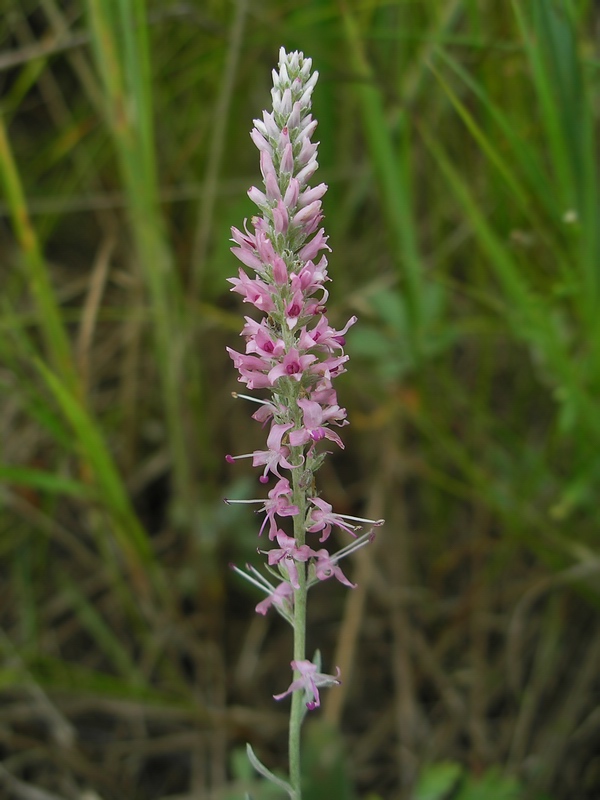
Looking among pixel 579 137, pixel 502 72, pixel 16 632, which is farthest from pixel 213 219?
pixel 16 632

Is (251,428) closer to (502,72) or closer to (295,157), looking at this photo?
(502,72)

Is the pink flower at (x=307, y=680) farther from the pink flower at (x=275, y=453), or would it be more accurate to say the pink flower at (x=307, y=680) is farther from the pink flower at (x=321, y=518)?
the pink flower at (x=275, y=453)

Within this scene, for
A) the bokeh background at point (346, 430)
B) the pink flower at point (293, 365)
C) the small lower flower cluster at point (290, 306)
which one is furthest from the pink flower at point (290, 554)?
the bokeh background at point (346, 430)

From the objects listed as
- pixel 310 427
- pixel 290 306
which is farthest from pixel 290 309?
pixel 310 427

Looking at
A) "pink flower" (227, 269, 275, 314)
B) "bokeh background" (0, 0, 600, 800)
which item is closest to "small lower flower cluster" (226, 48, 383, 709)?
"pink flower" (227, 269, 275, 314)

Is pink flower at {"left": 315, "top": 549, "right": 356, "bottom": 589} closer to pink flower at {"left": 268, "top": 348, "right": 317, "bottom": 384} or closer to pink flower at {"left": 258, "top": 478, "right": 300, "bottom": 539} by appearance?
pink flower at {"left": 258, "top": 478, "right": 300, "bottom": 539}
